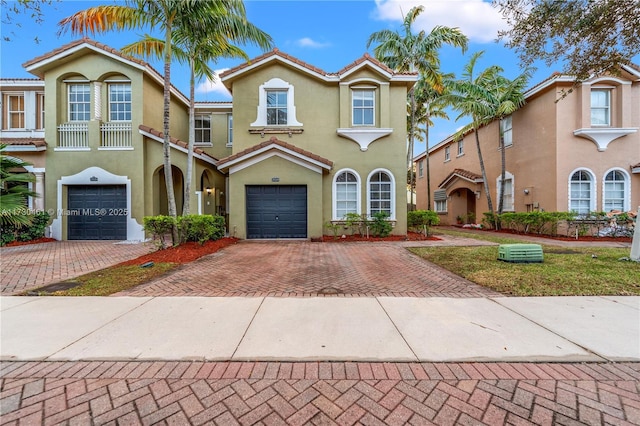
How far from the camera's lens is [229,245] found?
10.8 metres

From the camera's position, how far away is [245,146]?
13383 mm

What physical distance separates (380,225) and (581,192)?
432 inches

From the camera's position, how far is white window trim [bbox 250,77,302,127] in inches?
523

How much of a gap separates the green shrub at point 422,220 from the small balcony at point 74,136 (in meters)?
16.1

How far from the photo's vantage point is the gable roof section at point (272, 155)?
39.4 ft

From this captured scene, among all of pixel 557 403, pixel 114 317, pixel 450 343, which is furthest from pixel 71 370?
pixel 557 403

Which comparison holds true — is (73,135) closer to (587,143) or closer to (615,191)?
(587,143)

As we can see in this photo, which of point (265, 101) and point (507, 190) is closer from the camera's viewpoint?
point (265, 101)

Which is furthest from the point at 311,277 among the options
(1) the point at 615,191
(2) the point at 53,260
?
(1) the point at 615,191

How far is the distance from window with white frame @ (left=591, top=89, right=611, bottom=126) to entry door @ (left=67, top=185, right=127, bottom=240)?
23732 millimetres

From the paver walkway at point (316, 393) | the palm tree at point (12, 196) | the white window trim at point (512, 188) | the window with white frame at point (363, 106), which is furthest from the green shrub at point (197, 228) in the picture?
the white window trim at point (512, 188)

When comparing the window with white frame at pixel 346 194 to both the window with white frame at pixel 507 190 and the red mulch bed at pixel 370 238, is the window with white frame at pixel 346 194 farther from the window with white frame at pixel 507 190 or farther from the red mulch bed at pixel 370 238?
the window with white frame at pixel 507 190

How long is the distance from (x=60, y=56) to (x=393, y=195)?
656 inches

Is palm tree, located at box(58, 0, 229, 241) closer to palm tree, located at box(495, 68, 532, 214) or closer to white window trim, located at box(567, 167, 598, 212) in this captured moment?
palm tree, located at box(495, 68, 532, 214)
